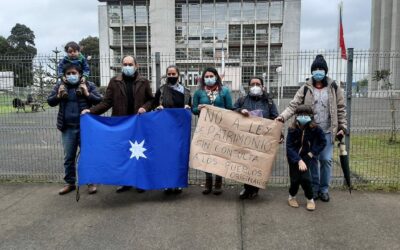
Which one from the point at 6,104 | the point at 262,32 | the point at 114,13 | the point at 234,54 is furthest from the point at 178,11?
the point at 6,104

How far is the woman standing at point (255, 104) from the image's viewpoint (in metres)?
5.36

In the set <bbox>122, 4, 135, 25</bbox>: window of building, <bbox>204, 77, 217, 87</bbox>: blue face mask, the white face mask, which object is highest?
<bbox>122, 4, 135, 25</bbox>: window of building

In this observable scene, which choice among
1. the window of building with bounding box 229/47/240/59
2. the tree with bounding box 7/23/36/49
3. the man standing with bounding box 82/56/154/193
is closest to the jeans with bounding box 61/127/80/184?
the man standing with bounding box 82/56/154/193

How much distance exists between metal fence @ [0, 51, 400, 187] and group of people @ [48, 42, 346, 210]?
65cm

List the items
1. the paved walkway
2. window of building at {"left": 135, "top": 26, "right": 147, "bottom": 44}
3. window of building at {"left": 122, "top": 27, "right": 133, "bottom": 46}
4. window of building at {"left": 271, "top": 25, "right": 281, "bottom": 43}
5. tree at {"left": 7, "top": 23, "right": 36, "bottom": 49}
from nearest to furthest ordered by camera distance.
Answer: the paved walkway, window of building at {"left": 271, "top": 25, "right": 281, "bottom": 43}, window of building at {"left": 135, "top": 26, "right": 147, "bottom": 44}, window of building at {"left": 122, "top": 27, "right": 133, "bottom": 46}, tree at {"left": 7, "top": 23, "right": 36, "bottom": 49}

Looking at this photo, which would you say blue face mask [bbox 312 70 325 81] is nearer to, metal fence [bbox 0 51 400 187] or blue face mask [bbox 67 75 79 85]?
metal fence [bbox 0 51 400 187]

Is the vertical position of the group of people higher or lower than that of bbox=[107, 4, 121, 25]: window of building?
lower

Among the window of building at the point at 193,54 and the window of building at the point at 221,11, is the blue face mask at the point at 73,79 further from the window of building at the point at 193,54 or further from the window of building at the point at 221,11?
the window of building at the point at 221,11

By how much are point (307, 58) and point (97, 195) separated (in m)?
4.06

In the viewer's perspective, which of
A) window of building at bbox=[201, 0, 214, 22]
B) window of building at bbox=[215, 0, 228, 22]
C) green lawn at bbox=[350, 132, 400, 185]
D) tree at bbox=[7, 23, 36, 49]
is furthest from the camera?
tree at bbox=[7, 23, 36, 49]

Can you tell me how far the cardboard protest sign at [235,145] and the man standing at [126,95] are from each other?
967 millimetres

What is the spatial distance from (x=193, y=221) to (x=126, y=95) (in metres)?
2.19

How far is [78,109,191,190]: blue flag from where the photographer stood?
5.38 m

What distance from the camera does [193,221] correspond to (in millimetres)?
4746
